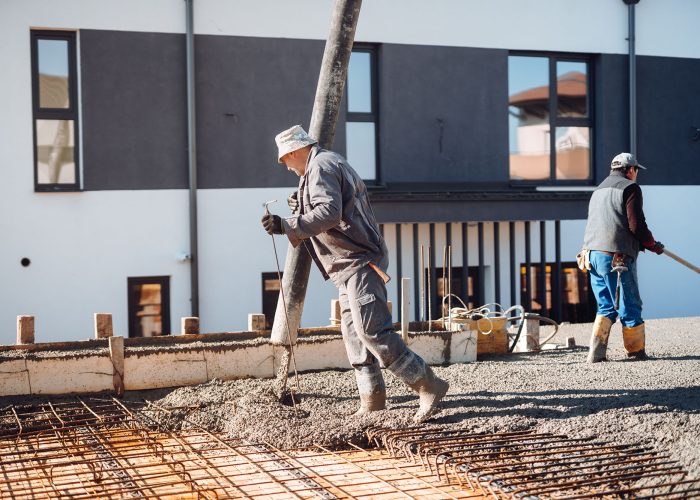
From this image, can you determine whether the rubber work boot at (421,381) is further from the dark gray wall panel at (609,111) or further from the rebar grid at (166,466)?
the dark gray wall panel at (609,111)

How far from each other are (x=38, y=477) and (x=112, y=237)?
6442mm

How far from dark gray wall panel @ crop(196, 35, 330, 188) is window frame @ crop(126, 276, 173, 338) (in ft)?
4.24

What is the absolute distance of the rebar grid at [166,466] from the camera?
4.21 meters

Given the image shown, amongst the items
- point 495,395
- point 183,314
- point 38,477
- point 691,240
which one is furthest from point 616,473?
point 691,240

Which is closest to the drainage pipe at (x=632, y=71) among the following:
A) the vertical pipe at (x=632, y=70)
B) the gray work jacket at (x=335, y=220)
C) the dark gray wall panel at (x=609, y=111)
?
the vertical pipe at (x=632, y=70)

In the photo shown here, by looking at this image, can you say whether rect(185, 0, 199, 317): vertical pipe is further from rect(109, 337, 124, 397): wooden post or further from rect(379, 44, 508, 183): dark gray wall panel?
rect(109, 337, 124, 397): wooden post

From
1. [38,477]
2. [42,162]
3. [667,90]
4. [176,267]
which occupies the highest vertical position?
[667,90]

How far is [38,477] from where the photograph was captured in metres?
4.41

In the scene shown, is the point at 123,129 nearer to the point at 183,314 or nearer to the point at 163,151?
the point at 163,151

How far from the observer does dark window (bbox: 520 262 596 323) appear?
1270 cm

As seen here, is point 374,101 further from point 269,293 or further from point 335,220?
point 335,220

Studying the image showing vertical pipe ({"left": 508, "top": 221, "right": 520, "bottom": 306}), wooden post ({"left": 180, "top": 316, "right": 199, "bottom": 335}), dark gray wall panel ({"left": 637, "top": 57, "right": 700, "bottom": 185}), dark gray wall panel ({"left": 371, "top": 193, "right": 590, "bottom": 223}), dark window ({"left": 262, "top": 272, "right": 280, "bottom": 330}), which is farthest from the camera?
dark gray wall panel ({"left": 637, "top": 57, "right": 700, "bottom": 185})

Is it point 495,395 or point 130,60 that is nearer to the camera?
point 495,395

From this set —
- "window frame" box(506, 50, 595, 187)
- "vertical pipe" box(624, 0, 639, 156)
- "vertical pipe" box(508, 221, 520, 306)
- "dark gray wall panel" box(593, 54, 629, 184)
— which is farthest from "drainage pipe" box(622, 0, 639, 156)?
"vertical pipe" box(508, 221, 520, 306)
